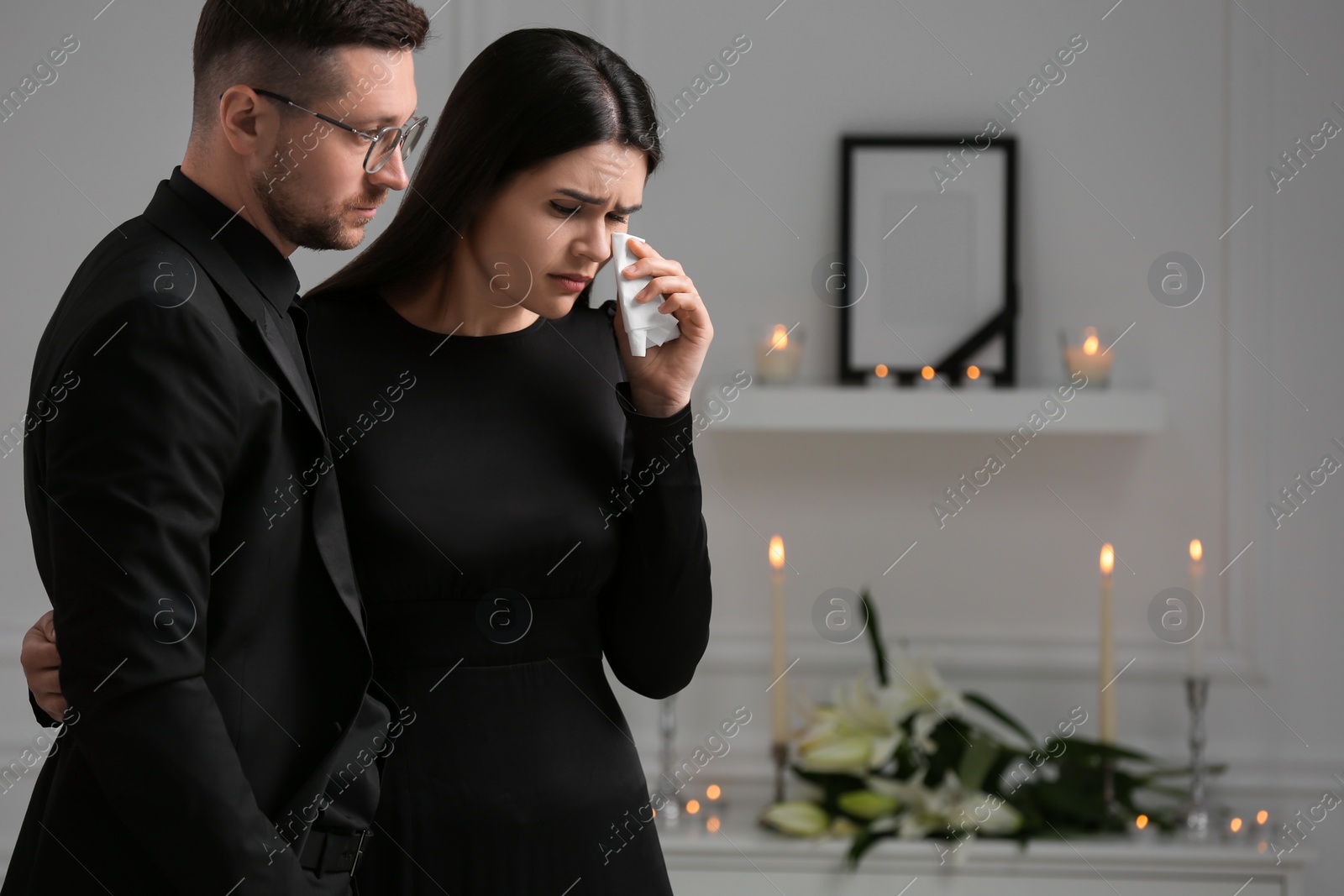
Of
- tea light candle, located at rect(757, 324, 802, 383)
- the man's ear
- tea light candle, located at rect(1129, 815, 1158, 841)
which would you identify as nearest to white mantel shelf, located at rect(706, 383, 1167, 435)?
tea light candle, located at rect(757, 324, 802, 383)

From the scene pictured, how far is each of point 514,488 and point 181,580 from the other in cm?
38

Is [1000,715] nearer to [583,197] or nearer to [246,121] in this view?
[583,197]

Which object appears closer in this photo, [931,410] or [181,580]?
[181,580]

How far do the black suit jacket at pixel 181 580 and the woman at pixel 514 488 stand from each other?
6.8 inches

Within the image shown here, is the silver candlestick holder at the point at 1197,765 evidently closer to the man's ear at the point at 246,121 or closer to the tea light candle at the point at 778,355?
the tea light candle at the point at 778,355

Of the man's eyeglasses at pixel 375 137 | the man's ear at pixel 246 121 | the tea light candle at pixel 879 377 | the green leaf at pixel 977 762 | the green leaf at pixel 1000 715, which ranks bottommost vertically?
the green leaf at pixel 977 762

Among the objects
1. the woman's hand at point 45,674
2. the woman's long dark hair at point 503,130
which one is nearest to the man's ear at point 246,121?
the woman's long dark hair at point 503,130

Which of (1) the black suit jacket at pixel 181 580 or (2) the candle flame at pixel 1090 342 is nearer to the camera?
(1) the black suit jacket at pixel 181 580

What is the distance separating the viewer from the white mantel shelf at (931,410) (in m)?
1.73

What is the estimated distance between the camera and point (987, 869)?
1608 mm

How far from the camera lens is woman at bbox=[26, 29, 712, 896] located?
3.16 ft

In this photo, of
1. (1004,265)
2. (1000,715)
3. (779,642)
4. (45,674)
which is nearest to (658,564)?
(45,674)

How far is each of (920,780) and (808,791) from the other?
7.7 inches

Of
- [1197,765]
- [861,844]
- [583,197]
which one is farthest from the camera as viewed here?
[1197,765]
